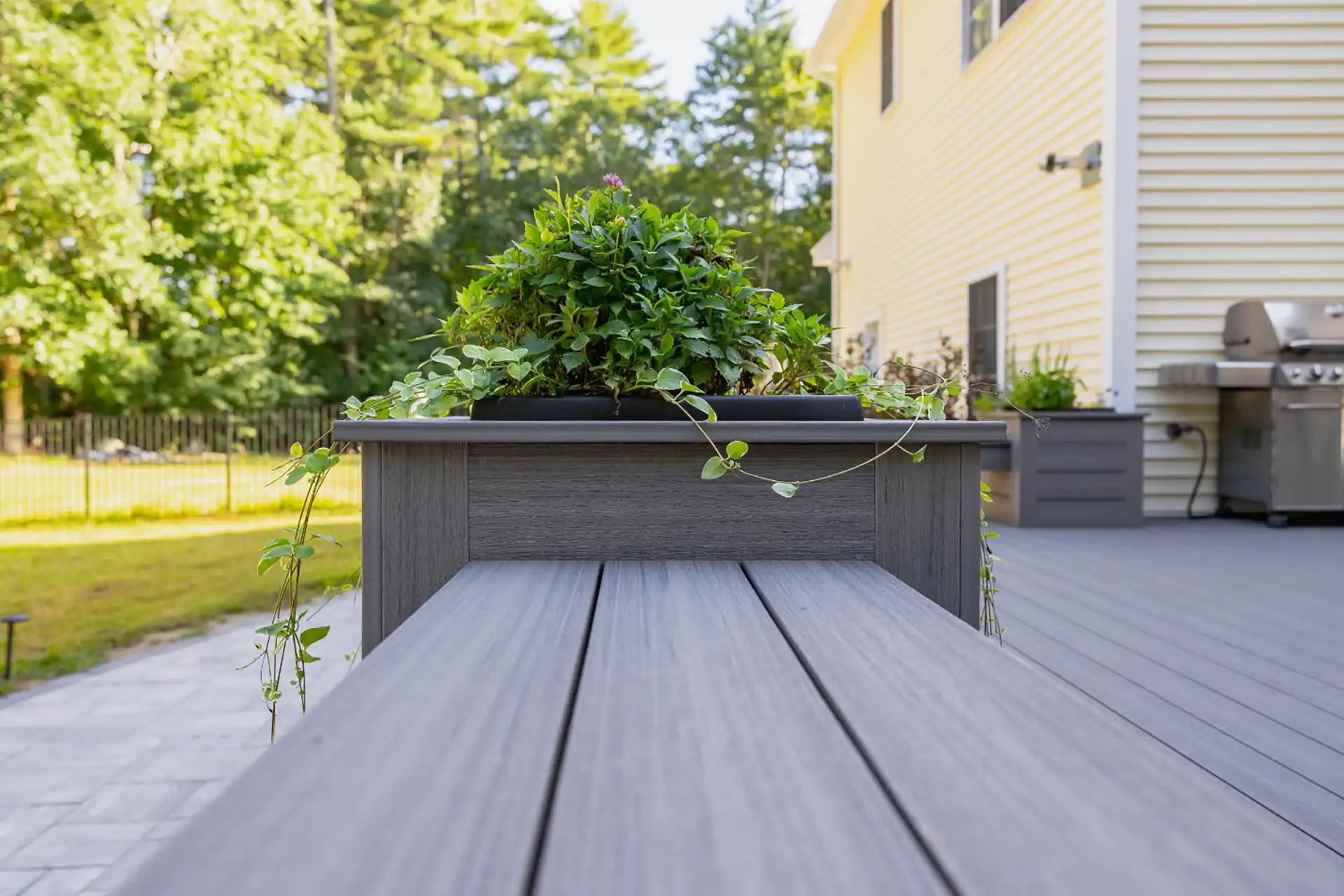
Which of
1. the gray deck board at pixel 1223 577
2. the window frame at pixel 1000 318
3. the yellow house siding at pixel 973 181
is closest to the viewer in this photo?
the gray deck board at pixel 1223 577

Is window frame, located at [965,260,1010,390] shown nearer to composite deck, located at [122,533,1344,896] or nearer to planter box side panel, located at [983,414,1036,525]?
planter box side panel, located at [983,414,1036,525]

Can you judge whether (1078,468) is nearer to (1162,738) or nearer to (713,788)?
(1162,738)

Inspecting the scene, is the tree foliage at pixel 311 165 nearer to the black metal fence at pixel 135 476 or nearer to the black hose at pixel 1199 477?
the black metal fence at pixel 135 476

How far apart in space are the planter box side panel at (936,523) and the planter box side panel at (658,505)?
3 centimetres

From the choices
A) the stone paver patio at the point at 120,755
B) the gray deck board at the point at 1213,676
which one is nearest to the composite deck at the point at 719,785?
the gray deck board at the point at 1213,676

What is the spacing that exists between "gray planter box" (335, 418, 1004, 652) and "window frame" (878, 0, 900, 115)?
330 inches

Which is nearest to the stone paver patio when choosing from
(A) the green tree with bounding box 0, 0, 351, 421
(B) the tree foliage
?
(B) the tree foliage

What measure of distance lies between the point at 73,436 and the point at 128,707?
806 cm

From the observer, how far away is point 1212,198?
488 cm

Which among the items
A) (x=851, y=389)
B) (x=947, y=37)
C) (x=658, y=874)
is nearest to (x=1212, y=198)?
(x=947, y=37)

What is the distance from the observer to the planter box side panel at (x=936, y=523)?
51.3 inches

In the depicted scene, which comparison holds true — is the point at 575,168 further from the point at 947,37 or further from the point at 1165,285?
the point at 1165,285

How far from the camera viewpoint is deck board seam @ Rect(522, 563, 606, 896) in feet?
1.66

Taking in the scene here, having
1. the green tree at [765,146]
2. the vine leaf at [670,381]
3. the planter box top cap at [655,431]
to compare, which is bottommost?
the planter box top cap at [655,431]
